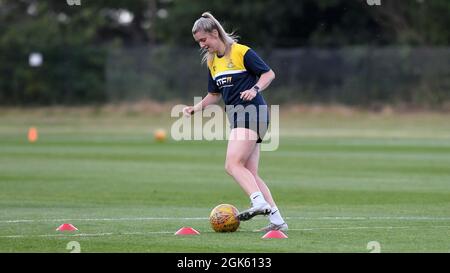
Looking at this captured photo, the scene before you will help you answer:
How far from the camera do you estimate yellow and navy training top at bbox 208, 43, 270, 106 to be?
12.9 meters

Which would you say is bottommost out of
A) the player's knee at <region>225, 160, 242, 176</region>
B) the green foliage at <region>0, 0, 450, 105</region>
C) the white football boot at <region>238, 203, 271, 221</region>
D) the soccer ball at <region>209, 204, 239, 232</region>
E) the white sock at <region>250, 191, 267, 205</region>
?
the soccer ball at <region>209, 204, 239, 232</region>

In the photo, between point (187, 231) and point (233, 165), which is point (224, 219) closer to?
point (187, 231)

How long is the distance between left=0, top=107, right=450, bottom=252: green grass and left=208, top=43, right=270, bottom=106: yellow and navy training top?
1.58 meters

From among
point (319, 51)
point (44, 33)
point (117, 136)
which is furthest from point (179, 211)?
point (44, 33)

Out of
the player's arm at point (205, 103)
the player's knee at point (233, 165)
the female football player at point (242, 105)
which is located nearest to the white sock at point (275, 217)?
the female football player at point (242, 105)

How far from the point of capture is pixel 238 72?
Answer: 13.0 metres

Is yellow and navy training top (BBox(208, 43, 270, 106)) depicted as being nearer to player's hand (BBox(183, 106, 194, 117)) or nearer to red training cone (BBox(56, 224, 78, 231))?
player's hand (BBox(183, 106, 194, 117))

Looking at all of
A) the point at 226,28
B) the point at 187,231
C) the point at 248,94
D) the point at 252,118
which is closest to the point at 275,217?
the point at 187,231

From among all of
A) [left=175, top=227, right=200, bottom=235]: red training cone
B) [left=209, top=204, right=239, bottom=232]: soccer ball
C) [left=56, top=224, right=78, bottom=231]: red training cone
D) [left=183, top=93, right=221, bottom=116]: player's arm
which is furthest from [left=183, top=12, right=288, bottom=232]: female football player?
[left=56, top=224, right=78, bottom=231]: red training cone

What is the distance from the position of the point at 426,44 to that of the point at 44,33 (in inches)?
846

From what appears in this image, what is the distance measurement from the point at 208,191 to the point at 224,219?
776 cm

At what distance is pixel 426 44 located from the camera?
59219 millimetres

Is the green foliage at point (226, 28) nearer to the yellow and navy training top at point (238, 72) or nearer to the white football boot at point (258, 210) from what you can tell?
the yellow and navy training top at point (238, 72)
